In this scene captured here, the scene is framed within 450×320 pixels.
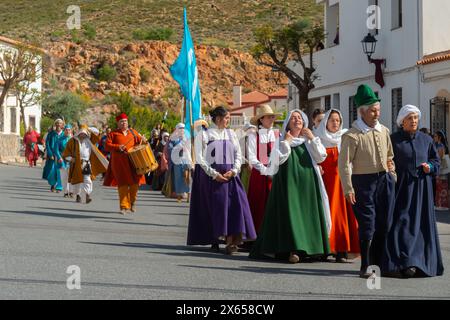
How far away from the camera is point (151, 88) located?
133500 millimetres

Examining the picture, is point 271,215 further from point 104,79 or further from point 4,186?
point 104,79

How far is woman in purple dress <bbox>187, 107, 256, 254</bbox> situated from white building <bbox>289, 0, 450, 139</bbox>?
1302 cm

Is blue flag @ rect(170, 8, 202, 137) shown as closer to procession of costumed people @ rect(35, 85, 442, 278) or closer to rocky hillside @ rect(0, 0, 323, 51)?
procession of costumed people @ rect(35, 85, 442, 278)

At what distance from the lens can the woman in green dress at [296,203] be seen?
12562 mm

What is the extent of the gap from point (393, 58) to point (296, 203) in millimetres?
18600

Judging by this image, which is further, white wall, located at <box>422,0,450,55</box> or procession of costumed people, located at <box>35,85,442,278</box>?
white wall, located at <box>422,0,450,55</box>

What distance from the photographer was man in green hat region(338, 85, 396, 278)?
11.3 meters

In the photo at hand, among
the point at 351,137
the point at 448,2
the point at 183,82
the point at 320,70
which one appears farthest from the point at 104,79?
the point at 351,137

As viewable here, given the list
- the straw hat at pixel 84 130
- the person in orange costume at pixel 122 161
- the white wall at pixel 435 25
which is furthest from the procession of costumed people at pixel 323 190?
the white wall at pixel 435 25

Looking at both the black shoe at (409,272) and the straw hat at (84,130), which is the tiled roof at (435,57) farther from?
the black shoe at (409,272)

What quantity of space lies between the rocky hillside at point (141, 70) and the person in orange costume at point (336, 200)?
112348mm

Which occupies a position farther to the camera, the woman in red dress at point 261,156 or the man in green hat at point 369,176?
the woman in red dress at point 261,156

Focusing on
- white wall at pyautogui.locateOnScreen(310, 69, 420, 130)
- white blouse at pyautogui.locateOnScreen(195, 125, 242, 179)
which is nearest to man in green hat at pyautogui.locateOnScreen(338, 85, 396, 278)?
white blouse at pyautogui.locateOnScreen(195, 125, 242, 179)

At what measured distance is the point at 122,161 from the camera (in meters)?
19.8
